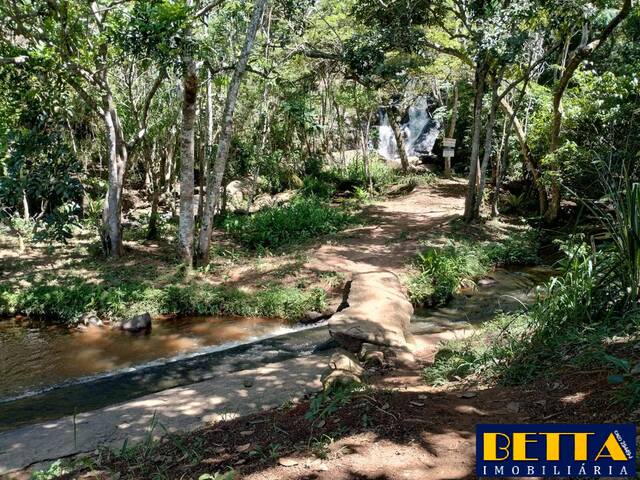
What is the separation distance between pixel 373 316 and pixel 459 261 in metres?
4.49

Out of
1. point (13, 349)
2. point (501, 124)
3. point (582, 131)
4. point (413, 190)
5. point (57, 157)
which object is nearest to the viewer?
point (13, 349)

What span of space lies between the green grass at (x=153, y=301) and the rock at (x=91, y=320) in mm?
136

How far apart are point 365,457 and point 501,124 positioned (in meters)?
17.0

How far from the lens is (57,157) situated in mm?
8727

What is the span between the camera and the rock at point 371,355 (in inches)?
212

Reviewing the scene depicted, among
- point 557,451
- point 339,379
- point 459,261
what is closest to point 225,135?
point 459,261

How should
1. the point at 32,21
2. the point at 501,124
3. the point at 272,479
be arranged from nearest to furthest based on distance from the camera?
the point at 272,479, the point at 32,21, the point at 501,124

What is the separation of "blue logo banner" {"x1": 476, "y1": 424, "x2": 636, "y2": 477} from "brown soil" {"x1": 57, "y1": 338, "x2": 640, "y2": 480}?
0.13 metres

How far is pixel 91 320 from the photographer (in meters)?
9.09

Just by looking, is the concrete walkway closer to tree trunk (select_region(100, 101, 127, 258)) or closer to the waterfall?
tree trunk (select_region(100, 101, 127, 258))

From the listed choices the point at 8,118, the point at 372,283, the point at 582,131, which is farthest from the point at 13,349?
the point at 582,131

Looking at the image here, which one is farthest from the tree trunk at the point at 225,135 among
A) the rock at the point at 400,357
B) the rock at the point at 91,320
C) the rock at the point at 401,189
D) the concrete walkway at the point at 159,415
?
the rock at the point at 401,189

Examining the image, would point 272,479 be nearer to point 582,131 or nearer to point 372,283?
point 372,283

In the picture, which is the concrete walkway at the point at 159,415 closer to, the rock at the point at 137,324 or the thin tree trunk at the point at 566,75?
the rock at the point at 137,324
